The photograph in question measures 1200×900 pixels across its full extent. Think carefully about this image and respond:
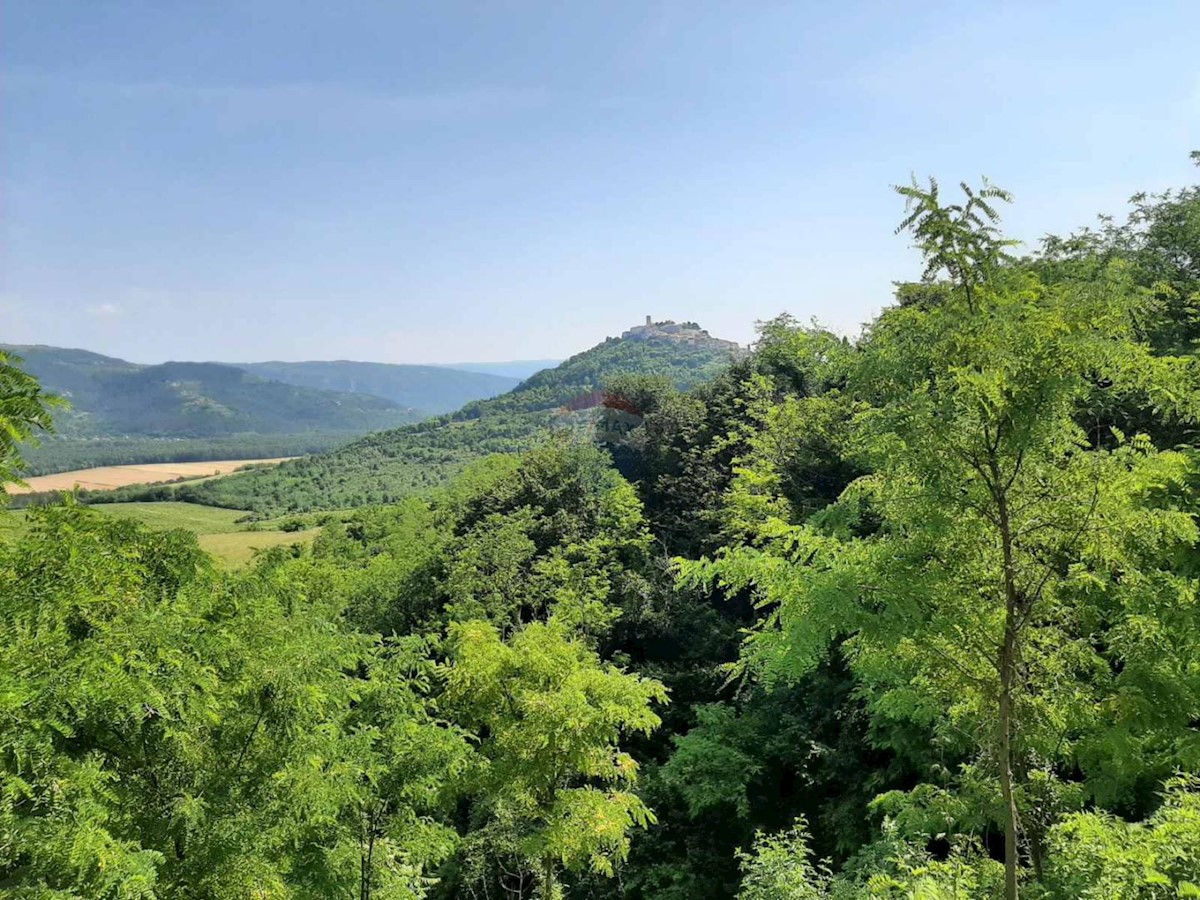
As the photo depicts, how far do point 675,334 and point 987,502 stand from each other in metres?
153

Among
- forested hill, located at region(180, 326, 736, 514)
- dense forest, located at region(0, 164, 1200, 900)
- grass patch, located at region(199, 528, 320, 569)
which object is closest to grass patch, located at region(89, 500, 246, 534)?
forested hill, located at region(180, 326, 736, 514)

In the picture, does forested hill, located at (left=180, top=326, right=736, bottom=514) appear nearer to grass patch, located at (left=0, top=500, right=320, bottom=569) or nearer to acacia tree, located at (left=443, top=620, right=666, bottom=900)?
grass patch, located at (left=0, top=500, right=320, bottom=569)

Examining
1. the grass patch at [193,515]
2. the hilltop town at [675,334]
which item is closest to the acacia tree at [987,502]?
the grass patch at [193,515]

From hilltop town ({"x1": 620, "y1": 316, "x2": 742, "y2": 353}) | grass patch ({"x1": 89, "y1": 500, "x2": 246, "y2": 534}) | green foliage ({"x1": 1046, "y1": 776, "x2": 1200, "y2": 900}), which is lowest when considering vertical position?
grass patch ({"x1": 89, "y1": 500, "x2": 246, "y2": 534})

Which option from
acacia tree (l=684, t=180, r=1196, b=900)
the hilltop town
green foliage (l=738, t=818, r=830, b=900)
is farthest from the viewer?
the hilltop town

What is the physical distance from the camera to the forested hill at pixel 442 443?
100m

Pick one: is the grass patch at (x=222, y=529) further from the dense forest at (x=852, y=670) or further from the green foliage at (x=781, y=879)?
the green foliage at (x=781, y=879)

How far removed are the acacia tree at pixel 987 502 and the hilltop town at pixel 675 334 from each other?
411ft

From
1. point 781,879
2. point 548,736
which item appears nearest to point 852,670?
point 781,879

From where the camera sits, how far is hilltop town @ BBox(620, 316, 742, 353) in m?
141

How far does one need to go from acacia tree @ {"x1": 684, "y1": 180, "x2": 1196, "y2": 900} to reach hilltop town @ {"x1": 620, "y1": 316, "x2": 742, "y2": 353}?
12541cm

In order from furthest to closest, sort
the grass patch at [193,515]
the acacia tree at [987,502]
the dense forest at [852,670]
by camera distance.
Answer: the grass patch at [193,515] < the dense forest at [852,670] < the acacia tree at [987,502]

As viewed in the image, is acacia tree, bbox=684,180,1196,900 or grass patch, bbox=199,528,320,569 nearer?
acacia tree, bbox=684,180,1196,900

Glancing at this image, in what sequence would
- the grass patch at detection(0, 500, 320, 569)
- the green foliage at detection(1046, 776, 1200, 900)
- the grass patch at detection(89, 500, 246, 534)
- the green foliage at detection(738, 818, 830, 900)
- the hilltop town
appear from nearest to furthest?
the green foliage at detection(1046, 776, 1200, 900)
the green foliage at detection(738, 818, 830, 900)
the grass patch at detection(0, 500, 320, 569)
the grass patch at detection(89, 500, 246, 534)
the hilltop town
